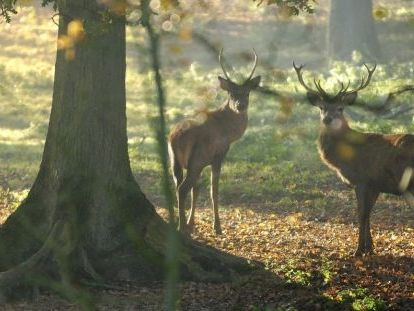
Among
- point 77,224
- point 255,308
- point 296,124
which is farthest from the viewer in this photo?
point 296,124

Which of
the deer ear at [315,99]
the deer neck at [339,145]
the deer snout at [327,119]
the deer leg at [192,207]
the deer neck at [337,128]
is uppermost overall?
the deer ear at [315,99]

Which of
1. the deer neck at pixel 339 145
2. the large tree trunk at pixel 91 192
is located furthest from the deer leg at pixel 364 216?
the large tree trunk at pixel 91 192

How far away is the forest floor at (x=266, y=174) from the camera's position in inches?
373

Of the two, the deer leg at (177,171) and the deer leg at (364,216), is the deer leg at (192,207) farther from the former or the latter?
the deer leg at (364,216)

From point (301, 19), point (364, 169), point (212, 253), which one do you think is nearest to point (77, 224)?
point (212, 253)

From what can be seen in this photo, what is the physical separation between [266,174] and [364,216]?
6.08 metres

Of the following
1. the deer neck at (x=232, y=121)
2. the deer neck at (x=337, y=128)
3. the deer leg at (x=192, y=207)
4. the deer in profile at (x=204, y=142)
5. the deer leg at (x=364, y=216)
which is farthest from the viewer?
the deer neck at (x=232, y=121)

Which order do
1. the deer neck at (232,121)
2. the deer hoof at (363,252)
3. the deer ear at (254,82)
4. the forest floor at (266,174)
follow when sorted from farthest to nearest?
1. the deer ear at (254,82)
2. the deer neck at (232,121)
3. the deer hoof at (363,252)
4. the forest floor at (266,174)

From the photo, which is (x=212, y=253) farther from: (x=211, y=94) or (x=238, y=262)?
(x=211, y=94)

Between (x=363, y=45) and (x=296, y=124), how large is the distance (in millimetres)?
9183

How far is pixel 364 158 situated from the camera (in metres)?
12.1

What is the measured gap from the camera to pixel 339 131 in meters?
12.7

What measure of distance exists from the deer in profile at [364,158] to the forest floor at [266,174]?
0.62m

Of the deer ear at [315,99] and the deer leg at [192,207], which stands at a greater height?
the deer ear at [315,99]
